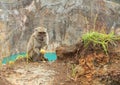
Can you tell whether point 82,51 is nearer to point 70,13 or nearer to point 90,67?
point 90,67

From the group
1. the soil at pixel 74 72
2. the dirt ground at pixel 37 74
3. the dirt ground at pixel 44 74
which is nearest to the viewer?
the soil at pixel 74 72

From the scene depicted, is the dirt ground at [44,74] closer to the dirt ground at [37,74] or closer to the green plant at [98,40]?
the dirt ground at [37,74]

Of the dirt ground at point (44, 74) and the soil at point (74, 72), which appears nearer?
the soil at point (74, 72)

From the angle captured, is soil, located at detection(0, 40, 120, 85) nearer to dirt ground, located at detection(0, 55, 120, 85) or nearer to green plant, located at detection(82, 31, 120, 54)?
dirt ground, located at detection(0, 55, 120, 85)

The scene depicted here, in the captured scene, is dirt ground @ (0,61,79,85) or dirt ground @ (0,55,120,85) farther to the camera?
dirt ground @ (0,61,79,85)

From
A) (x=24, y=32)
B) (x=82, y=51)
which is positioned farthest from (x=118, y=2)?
(x=82, y=51)

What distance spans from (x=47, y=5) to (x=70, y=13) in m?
1.86

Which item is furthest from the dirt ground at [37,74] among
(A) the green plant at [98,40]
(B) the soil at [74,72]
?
(A) the green plant at [98,40]

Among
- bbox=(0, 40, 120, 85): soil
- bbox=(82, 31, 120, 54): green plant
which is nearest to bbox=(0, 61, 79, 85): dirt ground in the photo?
bbox=(0, 40, 120, 85): soil

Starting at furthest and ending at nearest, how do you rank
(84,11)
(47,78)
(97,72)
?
(84,11) → (47,78) → (97,72)

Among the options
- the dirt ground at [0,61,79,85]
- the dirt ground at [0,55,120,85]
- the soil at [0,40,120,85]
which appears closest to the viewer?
the soil at [0,40,120,85]

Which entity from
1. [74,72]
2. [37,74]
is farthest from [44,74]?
[74,72]

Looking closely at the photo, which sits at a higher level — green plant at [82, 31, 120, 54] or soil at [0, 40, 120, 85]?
green plant at [82, 31, 120, 54]

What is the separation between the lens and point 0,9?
94.7ft
